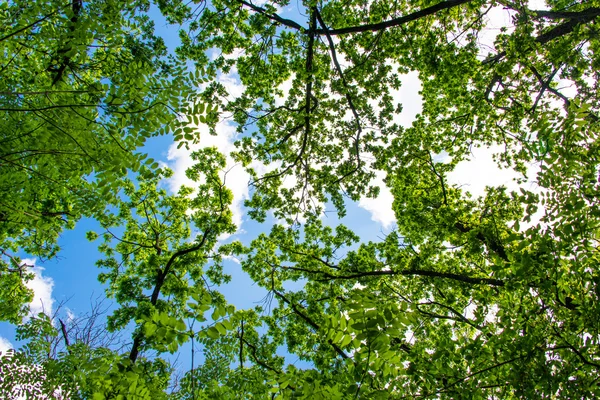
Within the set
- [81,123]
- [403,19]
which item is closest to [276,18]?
[403,19]

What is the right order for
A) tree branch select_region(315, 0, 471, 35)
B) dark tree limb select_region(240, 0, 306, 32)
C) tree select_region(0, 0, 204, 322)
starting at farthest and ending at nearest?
dark tree limb select_region(240, 0, 306, 32) < tree branch select_region(315, 0, 471, 35) < tree select_region(0, 0, 204, 322)

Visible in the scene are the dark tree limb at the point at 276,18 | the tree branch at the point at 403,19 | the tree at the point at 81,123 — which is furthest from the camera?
the dark tree limb at the point at 276,18

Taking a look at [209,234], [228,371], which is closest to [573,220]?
[228,371]

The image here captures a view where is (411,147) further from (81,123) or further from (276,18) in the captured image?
(81,123)

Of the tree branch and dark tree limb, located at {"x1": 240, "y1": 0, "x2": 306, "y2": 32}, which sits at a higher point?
dark tree limb, located at {"x1": 240, "y1": 0, "x2": 306, "y2": 32}

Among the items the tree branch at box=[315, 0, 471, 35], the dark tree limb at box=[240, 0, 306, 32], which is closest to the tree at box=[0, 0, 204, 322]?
the dark tree limb at box=[240, 0, 306, 32]

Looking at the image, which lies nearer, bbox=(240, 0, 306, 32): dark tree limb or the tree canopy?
the tree canopy

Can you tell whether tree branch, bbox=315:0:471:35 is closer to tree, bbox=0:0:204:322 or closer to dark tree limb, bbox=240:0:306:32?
dark tree limb, bbox=240:0:306:32

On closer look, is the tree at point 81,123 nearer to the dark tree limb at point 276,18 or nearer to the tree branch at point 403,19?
the dark tree limb at point 276,18

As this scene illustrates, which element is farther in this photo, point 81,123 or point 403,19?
point 403,19

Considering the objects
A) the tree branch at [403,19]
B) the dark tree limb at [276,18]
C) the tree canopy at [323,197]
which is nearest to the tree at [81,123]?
the tree canopy at [323,197]

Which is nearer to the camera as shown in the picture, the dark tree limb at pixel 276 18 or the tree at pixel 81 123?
the tree at pixel 81 123

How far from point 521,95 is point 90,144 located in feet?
42.6

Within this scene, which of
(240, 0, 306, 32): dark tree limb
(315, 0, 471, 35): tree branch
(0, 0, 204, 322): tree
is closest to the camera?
(0, 0, 204, 322): tree
